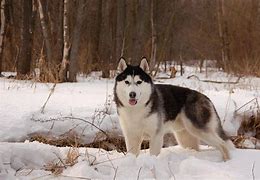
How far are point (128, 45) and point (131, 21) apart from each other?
1.29 metres

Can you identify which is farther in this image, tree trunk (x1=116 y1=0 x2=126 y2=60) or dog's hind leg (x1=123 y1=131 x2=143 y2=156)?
tree trunk (x1=116 y1=0 x2=126 y2=60)

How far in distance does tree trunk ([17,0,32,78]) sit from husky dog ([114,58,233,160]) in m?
6.39

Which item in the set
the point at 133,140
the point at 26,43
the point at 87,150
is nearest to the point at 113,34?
the point at 26,43

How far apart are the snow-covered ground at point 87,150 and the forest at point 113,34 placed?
247 centimetres

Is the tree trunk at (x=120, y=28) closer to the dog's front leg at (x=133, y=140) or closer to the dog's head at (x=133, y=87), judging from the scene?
the dog's head at (x=133, y=87)

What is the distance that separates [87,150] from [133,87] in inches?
30.0

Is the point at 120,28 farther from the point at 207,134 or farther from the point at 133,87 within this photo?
the point at 133,87

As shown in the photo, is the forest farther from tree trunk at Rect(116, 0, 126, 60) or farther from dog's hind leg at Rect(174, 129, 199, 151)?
dog's hind leg at Rect(174, 129, 199, 151)

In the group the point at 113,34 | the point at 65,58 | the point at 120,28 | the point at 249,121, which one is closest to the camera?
the point at 249,121

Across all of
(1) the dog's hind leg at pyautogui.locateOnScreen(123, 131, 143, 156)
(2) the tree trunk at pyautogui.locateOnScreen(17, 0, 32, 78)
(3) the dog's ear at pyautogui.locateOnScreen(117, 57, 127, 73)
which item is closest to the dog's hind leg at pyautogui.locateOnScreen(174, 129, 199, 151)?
(1) the dog's hind leg at pyautogui.locateOnScreen(123, 131, 143, 156)

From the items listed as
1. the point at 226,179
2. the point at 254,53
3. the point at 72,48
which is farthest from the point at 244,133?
the point at 254,53

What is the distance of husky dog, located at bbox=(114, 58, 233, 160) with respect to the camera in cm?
422

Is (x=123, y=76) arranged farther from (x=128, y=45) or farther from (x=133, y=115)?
(x=128, y=45)

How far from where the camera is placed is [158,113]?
14.1 feet
